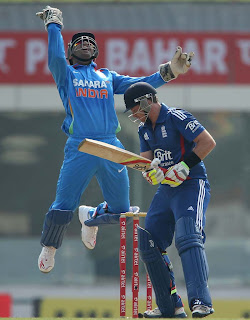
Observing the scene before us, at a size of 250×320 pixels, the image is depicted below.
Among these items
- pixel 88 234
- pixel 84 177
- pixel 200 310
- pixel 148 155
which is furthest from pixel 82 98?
pixel 200 310

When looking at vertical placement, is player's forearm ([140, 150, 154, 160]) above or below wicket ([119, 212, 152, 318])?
above

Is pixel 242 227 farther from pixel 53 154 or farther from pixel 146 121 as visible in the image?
pixel 146 121

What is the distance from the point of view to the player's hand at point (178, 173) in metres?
5.50

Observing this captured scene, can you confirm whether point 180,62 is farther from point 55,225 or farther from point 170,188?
point 55,225

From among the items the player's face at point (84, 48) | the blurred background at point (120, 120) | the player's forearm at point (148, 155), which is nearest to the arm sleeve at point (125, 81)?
the player's face at point (84, 48)

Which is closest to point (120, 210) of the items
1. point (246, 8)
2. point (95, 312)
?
point (95, 312)

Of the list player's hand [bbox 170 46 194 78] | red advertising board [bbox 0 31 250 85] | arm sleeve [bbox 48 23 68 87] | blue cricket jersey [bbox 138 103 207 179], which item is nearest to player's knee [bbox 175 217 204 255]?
blue cricket jersey [bbox 138 103 207 179]

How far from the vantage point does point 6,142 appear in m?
12.3

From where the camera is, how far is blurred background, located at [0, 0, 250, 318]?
11.4 metres

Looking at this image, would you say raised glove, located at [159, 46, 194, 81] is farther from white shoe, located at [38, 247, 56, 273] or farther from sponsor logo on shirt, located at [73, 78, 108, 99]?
white shoe, located at [38, 247, 56, 273]

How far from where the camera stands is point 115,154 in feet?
18.4

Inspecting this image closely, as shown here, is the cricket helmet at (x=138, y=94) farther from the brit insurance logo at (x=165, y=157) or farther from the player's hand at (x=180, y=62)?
the player's hand at (x=180, y=62)

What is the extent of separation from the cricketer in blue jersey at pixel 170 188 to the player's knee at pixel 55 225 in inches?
25.6

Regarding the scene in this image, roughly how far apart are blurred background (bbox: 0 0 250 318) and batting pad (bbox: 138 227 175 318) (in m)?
5.23
